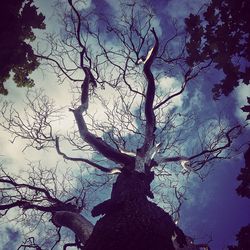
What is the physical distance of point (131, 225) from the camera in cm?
456

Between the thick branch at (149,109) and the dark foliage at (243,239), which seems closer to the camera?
the dark foliage at (243,239)

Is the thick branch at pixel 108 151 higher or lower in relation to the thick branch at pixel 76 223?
higher

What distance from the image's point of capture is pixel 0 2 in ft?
14.2

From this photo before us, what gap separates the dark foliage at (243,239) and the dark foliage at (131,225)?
1.40 metres

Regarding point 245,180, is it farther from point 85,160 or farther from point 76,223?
point 85,160

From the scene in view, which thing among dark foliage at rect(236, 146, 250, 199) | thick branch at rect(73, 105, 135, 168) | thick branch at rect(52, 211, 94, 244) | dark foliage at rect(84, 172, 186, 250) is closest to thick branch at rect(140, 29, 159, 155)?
thick branch at rect(73, 105, 135, 168)

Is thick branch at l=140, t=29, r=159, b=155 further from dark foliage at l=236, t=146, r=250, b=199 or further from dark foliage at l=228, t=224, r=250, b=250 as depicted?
dark foliage at l=228, t=224, r=250, b=250

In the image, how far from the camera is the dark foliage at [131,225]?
14.0 ft

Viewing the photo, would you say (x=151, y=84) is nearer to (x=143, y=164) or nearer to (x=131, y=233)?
(x=143, y=164)

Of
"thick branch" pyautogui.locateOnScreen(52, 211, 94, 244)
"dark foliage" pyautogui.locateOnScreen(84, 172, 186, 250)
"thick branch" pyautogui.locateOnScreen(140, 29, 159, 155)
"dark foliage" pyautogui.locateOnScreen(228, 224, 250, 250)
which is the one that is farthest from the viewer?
"thick branch" pyautogui.locateOnScreen(140, 29, 159, 155)

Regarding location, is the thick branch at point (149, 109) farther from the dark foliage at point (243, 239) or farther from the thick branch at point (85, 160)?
the dark foliage at point (243, 239)

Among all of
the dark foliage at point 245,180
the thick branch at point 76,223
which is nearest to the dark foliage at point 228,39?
the dark foliage at point 245,180

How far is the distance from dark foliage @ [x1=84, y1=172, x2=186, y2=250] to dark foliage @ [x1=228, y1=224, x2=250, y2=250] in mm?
1405

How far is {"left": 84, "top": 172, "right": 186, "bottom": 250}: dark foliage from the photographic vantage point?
427 cm
